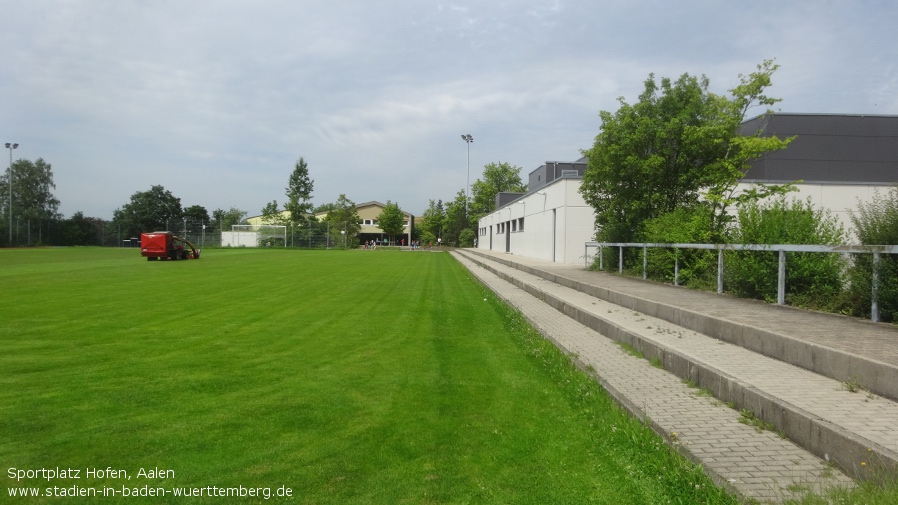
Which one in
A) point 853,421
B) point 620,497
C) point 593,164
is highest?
point 593,164

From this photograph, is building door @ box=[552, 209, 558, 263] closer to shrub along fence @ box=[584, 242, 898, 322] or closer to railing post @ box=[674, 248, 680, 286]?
shrub along fence @ box=[584, 242, 898, 322]

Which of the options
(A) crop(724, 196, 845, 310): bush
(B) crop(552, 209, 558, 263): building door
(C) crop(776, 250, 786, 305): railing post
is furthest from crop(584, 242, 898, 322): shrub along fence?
(B) crop(552, 209, 558, 263): building door

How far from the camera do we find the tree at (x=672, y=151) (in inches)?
629

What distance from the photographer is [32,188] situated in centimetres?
6669

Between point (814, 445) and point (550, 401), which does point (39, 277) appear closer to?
point (550, 401)

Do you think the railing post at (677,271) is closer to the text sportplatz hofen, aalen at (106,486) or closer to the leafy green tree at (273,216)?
the text sportplatz hofen, aalen at (106,486)

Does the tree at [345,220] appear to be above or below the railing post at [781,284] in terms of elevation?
above

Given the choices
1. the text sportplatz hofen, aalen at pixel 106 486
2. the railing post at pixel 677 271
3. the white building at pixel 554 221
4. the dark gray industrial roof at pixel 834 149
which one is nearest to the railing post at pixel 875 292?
the railing post at pixel 677 271

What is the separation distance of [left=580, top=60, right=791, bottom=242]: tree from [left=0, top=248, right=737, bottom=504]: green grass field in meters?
10.5

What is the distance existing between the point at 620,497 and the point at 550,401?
2.05 meters

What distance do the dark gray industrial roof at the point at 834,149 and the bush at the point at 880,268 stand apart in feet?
80.8

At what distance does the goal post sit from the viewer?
66.7 metres

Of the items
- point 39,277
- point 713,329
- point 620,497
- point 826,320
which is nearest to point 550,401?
point 620,497

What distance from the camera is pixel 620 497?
11.1 feet
